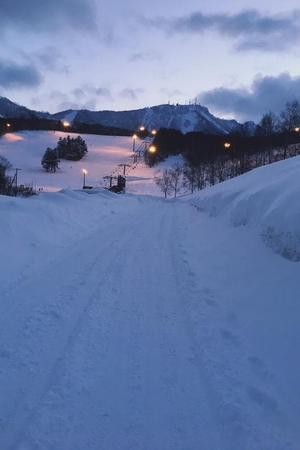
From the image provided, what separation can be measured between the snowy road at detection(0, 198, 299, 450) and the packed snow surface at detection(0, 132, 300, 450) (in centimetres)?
1

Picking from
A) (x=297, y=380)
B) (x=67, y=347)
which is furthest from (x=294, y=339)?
(x=67, y=347)

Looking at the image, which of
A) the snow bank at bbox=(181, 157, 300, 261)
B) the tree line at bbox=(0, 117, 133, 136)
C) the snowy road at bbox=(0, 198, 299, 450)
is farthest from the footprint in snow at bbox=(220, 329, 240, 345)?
the tree line at bbox=(0, 117, 133, 136)

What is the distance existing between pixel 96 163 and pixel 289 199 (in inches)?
3372

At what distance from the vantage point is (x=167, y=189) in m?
62.2

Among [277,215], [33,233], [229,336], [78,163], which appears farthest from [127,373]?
[78,163]

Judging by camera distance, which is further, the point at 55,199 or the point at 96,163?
the point at 96,163

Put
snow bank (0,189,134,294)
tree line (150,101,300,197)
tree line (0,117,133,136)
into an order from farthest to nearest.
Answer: tree line (0,117,133,136) → tree line (150,101,300,197) → snow bank (0,189,134,294)

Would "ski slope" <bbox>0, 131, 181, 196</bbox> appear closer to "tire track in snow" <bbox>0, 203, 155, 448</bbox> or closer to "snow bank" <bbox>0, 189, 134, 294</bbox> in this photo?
"snow bank" <bbox>0, 189, 134, 294</bbox>

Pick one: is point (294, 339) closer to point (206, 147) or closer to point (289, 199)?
point (289, 199)

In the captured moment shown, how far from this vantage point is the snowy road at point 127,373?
2.77m

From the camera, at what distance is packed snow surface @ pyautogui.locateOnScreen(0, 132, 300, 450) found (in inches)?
112

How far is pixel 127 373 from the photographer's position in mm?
3602

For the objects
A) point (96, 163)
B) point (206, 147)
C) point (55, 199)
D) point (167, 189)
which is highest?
point (206, 147)

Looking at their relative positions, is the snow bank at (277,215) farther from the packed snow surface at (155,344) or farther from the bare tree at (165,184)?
the bare tree at (165,184)
